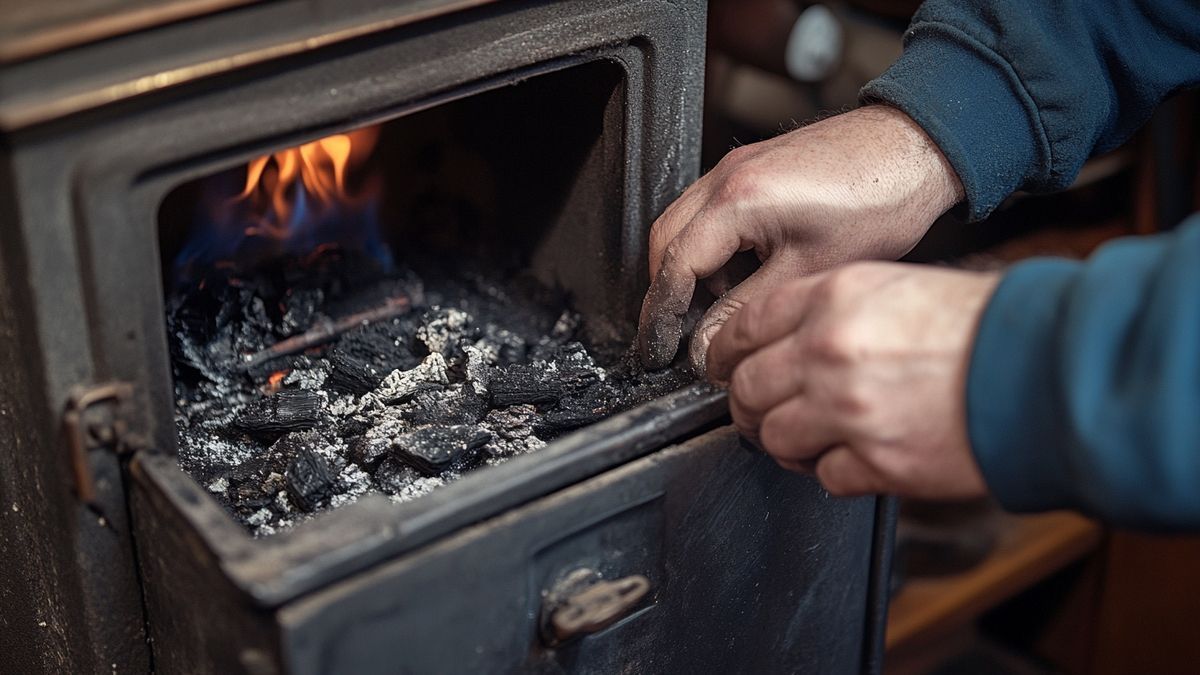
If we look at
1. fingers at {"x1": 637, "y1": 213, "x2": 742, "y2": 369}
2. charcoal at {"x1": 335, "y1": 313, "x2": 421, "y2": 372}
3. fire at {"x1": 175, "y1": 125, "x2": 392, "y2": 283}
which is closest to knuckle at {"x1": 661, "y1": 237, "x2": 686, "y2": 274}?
fingers at {"x1": 637, "y1": 213, "x2": 742, "y2": 369}

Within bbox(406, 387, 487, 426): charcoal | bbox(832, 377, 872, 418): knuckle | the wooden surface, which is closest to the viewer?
bbox(832, 377, 872, 418): knuckle

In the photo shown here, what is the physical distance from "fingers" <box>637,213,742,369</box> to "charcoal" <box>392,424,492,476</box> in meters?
0.20

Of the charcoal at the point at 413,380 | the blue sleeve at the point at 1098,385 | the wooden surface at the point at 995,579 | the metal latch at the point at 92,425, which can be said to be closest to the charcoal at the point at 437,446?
the charcoal at the point at 413,380

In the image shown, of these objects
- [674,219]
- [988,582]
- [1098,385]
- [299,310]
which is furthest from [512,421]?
[988,582]

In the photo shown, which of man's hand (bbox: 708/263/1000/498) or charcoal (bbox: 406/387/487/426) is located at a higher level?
man's hand (bbox: 708/263/1000/498)

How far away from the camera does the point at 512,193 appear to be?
1461 mm

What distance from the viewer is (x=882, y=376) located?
0.82 meters

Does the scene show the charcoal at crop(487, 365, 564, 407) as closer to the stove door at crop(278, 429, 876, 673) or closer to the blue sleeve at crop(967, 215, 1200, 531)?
the stove door at crop(278, 429, 876, 673)

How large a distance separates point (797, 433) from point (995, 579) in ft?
3.94

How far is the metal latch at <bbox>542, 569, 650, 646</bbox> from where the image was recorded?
0.91m

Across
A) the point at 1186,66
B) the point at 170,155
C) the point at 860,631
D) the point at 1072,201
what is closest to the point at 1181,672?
the point at 1072,201

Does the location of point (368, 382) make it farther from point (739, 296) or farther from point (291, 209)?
point (739, 296)

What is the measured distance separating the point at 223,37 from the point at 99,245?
0.18 meters

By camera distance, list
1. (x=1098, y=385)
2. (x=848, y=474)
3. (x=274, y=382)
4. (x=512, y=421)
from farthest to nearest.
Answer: (x=274, y=382)
(x=512, y=421)
(x=848, y=474)
(x=1098, y=385)
